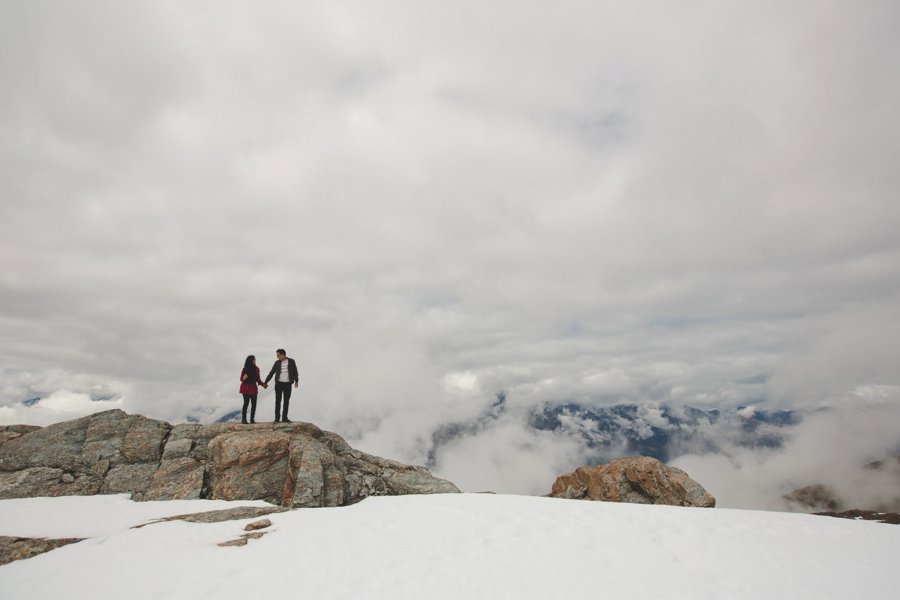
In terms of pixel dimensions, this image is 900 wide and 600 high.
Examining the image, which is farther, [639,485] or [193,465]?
[639,485]

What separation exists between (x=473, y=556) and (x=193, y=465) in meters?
17.6

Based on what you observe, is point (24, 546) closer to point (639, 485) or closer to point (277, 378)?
point (277, 378)

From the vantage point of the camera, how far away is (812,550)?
13.8 meters

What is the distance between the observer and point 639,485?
88.9ft

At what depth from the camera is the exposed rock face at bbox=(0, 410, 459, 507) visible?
21656mm

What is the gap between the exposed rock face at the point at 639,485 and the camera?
23.9 meters

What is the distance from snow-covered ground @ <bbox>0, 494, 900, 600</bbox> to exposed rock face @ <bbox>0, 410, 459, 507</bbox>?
3.63 metres

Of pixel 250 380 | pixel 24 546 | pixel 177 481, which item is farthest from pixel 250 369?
pixel 24 546

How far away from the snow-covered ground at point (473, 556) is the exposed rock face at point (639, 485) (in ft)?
19.1

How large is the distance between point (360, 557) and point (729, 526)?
517 inches

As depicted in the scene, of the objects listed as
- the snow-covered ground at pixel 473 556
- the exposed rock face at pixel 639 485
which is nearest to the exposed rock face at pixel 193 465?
the snow-covered ground at pixel 473 556

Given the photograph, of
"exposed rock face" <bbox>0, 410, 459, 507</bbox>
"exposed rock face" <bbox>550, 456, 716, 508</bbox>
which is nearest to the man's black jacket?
"exposed rock face" <bbox>0, 410, 459, 507</bbox>

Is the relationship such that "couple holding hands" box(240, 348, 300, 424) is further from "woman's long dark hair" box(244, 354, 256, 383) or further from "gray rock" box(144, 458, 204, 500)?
"gray rock" box(144, 458, 204, 500)

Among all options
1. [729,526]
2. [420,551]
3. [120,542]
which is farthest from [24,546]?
[729,526]
